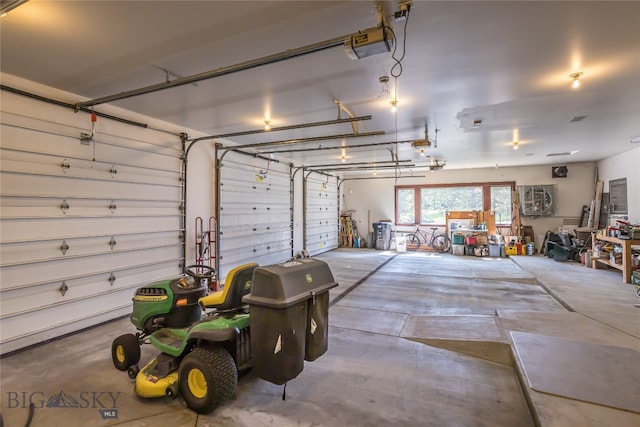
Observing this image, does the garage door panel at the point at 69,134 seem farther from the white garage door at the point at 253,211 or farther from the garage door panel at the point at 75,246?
the white garage door at the point at 253,211

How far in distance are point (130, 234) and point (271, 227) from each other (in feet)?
11.9

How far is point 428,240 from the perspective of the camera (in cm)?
1112

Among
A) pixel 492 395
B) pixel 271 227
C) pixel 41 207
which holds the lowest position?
pixel 492 395

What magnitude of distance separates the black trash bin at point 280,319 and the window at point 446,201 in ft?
33.0

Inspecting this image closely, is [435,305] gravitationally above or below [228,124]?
below

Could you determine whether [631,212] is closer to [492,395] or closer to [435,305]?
[435,305]

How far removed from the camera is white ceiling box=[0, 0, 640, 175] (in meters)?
2.22

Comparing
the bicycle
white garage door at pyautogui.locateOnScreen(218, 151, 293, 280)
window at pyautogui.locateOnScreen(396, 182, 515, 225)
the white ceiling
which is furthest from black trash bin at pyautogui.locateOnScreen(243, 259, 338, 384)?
window at pyautogui.locateOnScreen(396, 182, 515, 225)

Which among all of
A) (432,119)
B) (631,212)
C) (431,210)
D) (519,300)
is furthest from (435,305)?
(431,210)

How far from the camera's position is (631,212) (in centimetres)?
718

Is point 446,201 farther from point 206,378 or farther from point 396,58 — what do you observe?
point 206,378

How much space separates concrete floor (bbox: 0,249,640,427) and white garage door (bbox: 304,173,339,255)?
509 cm

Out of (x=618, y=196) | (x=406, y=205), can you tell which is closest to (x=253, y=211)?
(x=406, y=205)

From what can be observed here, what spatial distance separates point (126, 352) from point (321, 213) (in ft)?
26.6
